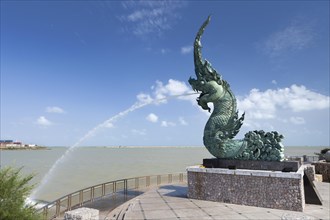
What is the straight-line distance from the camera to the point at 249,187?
1327 centimetres

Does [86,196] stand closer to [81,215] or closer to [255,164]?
[81,215]

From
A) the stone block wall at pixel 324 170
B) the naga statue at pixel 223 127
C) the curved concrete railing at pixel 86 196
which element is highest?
the naga statue at pixel 223 127

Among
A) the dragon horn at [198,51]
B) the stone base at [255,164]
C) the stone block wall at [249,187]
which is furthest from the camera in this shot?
the dragon horn at [198,51]

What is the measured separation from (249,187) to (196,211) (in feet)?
10.9

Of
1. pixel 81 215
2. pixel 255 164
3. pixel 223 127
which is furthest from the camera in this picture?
pixel 223 127

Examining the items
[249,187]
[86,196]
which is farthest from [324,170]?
[86,196]

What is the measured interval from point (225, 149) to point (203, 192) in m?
2.86

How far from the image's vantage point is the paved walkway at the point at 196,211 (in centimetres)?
1120

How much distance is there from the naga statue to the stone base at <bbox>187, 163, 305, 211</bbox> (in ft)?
4.30

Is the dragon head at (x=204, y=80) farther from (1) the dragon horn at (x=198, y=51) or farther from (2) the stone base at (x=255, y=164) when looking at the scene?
(2) the stone base at (x=255, y=164)

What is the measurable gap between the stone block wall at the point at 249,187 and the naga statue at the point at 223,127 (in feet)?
4.37

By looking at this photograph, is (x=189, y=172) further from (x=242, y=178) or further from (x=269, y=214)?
(x=269, y=214)

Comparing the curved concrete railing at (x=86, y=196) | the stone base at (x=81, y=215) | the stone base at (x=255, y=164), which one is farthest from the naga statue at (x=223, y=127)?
the stone base at (x=81, y=215)

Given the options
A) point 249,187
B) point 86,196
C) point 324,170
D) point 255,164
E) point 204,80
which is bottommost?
point 86,196
